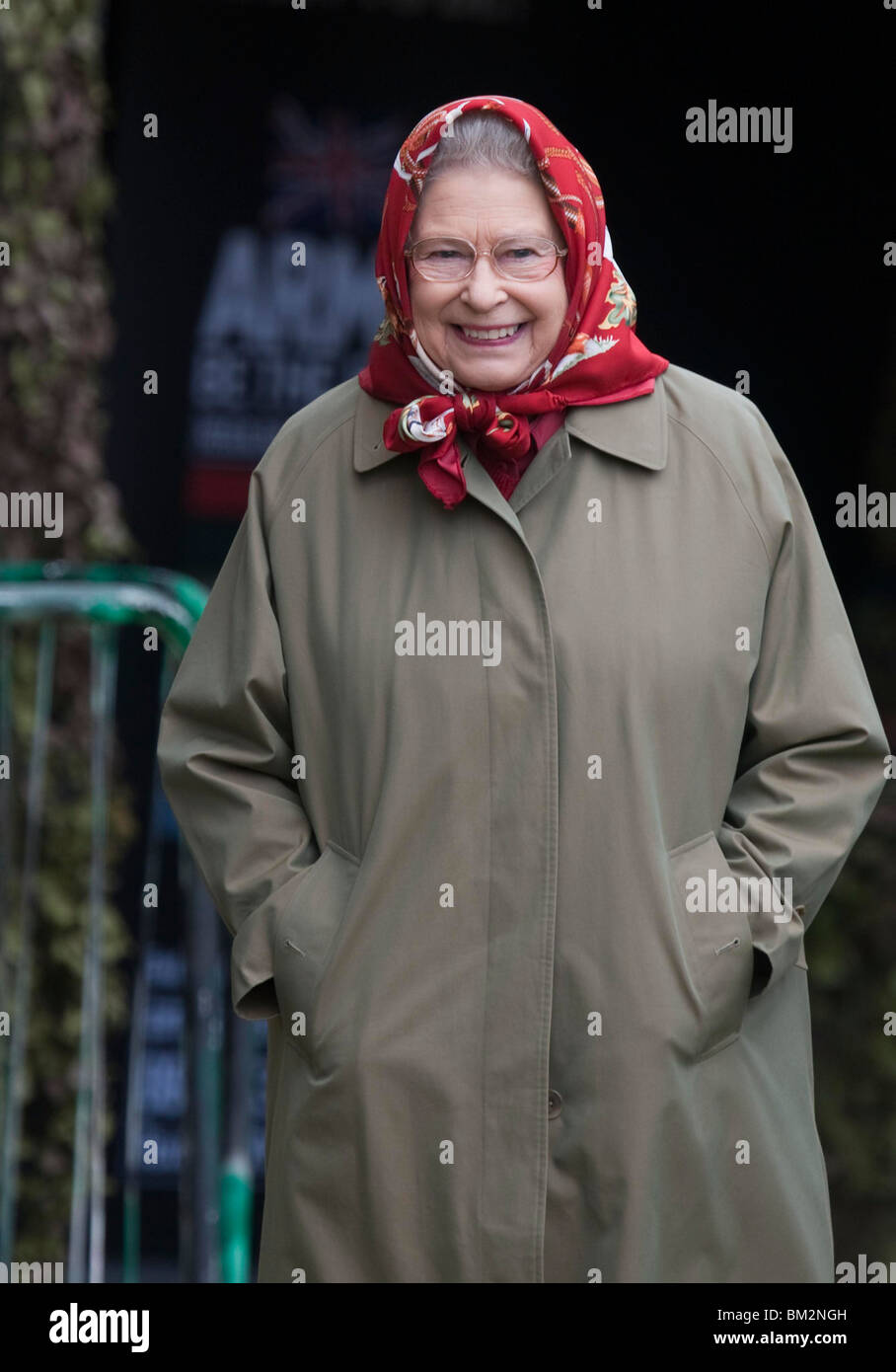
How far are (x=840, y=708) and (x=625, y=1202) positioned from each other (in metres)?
0.66

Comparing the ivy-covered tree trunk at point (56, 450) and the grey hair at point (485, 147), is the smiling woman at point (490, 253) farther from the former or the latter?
the ivy-covered tree trunk at point (56, 450)

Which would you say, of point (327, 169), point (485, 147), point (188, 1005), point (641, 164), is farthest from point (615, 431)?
point (327, 169)

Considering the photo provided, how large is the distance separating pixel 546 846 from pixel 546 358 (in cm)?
62

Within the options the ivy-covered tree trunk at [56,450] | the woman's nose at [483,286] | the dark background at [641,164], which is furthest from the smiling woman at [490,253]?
the ivy-covered tree trunk at [56,450]

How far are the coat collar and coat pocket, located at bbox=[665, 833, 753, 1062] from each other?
0.50 meters

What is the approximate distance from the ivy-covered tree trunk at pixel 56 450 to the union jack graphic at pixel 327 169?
43 centimetres

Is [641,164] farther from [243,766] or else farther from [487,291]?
[243,766]

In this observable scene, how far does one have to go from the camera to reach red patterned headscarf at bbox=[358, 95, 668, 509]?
2422mm

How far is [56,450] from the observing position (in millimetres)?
4367

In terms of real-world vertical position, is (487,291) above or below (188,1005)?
above

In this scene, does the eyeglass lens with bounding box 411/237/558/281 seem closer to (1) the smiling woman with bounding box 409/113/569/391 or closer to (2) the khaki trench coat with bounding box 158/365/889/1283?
(1) the smiling woman with bounding box 409/113/569/391

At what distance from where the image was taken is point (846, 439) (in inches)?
160

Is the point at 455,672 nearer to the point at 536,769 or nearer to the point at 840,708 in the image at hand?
the point at 536,769
